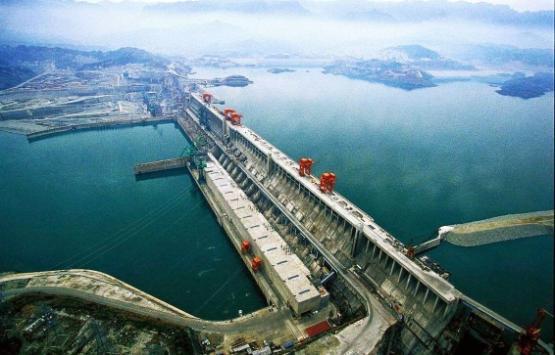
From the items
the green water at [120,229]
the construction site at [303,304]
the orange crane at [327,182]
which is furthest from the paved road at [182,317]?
the orange crane at [327,182]

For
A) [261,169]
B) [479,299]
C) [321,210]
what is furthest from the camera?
[261,169]

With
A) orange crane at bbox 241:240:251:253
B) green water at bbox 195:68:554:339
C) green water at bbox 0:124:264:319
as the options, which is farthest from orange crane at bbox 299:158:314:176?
green water at bbox 0:124:264:319

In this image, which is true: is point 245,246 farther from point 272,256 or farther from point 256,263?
point 272,256

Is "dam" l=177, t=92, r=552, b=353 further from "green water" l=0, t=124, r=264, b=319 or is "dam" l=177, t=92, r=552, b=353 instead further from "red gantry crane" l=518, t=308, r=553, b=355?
"green water" l=0, t=124, r=264, b=319

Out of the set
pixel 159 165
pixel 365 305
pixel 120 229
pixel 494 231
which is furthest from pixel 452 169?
pixel 120 229

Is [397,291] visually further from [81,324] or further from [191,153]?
[191,153]

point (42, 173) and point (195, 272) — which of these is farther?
point (42, 173)

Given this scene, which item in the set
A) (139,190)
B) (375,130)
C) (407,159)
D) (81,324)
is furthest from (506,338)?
(375,130)
